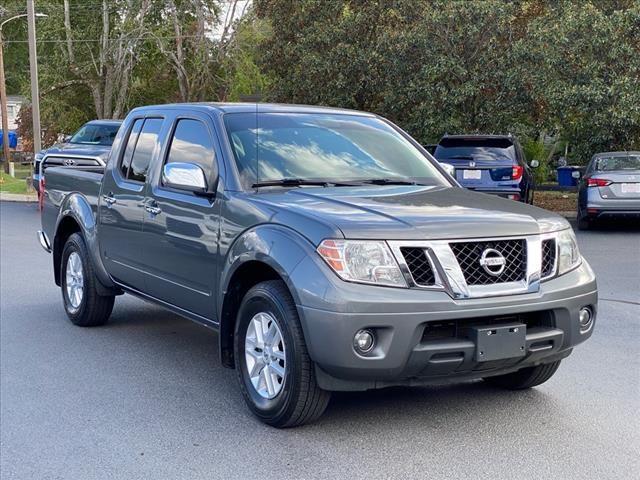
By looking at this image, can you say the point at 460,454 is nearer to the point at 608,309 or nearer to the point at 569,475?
the point at 569,475

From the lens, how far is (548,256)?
4.58 m

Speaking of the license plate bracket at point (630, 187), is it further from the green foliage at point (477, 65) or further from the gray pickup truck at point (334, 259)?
the gray pickup truck at point (334, 259)

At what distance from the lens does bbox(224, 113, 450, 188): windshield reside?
526 cm

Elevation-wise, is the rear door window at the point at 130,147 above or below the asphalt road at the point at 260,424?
above

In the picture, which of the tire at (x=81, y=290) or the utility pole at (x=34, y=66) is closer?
the tire at (x=81, y=290)

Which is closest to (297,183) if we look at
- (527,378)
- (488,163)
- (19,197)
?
(527,378)

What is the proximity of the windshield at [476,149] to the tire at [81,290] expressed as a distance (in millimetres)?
8738

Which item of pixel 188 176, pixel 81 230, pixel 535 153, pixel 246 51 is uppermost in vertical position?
pixel 246 51

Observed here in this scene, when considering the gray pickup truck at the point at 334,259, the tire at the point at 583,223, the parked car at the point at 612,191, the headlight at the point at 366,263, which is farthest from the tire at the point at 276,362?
the tire at the point at 583,223

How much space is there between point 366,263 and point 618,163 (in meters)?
12.1

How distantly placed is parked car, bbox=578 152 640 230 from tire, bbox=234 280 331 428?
1115cm

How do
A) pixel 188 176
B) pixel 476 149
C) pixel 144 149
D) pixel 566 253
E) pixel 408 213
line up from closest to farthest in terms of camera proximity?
pixel 408 213 → pixel 566 253 → pixel 188 176 → pixel 144 149 → pixel 476 149

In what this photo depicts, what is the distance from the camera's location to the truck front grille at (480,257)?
13.9 feet

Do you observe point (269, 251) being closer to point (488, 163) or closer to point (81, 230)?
point (81, 230)
